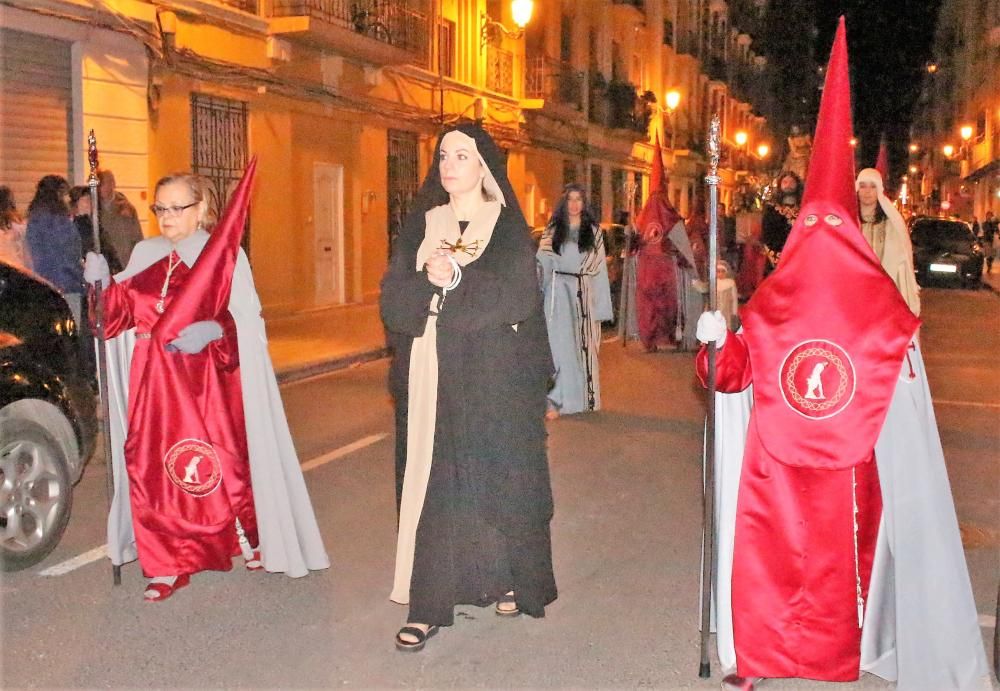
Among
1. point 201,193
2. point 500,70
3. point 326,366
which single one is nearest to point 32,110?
point 326,366

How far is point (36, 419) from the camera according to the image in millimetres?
5461

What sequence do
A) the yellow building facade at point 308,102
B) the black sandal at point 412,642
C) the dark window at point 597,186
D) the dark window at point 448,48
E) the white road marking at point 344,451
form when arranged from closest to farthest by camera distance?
the black sandal at point 412,642
the white road marking at point 344,451
the yellow building facade at point 308,102
the dark window at point 448,48
the dark window at point 597,186

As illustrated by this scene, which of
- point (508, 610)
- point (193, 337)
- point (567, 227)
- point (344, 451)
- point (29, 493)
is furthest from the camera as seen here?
point (567, 227)

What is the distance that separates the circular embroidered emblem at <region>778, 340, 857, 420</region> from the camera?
3633 millimetres

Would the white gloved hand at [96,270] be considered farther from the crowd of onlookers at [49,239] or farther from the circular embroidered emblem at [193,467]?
the crowd of onlookers at [49,239]

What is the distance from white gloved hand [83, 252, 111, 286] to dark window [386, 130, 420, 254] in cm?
1710

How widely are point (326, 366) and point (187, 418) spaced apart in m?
8.21

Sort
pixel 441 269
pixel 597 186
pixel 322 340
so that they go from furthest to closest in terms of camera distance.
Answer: pixel 597 186
pixel 322 340
pixel 441 269

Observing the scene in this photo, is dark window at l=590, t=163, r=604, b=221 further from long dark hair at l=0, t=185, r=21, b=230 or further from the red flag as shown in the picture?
the red flag

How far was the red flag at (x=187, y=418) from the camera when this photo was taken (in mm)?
4848

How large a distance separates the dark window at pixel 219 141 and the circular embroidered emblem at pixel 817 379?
13.7m

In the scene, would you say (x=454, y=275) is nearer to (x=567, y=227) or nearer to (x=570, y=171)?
(x=567, y=227)

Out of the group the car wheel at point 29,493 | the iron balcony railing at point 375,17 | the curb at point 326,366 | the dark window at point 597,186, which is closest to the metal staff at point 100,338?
the car wheel at point 29,493

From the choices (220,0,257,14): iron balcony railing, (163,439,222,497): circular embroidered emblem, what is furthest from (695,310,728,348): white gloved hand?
(220,0,257,14): iron balcony railing
